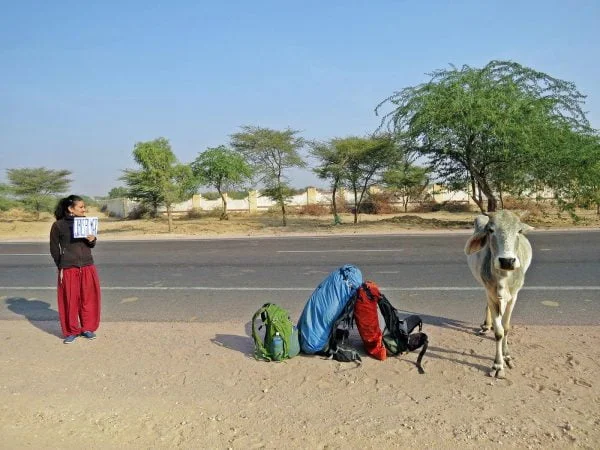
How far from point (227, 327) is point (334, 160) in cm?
2102

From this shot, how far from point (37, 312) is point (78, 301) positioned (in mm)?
2221

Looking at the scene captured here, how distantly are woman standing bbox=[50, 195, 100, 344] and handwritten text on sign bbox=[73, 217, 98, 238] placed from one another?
0.28ft

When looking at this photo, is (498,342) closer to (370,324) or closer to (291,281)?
(370,324)

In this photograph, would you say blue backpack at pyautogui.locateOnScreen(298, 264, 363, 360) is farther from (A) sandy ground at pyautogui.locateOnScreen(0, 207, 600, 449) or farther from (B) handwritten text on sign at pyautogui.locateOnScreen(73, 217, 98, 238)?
(B) handwritten text on sign at pyautogui.locateOnScreen(73, 217, 98, 238)

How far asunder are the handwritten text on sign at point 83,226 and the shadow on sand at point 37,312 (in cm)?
138

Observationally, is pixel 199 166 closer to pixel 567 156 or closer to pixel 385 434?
pixel 567 156

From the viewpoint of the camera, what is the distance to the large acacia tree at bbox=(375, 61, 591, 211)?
18.3m

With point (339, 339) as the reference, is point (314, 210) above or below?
above

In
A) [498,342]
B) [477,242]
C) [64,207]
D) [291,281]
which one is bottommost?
[291,281]

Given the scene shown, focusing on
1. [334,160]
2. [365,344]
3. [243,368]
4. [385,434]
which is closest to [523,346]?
[365,344]

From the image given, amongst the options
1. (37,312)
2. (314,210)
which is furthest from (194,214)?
(37,312)

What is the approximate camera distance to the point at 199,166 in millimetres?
35406

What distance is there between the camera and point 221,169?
34281 mm

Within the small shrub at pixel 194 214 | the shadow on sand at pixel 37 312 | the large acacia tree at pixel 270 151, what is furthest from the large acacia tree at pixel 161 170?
the shadow on sand at pixel 37 312
